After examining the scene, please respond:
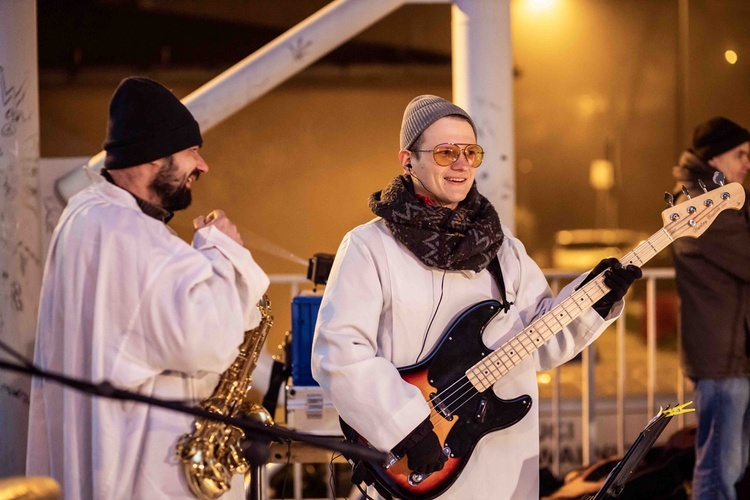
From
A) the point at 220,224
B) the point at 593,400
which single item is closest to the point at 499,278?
the point at 220,224

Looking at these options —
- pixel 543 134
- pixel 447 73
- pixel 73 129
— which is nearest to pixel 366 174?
pixel 447 73

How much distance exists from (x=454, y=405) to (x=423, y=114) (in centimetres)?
104

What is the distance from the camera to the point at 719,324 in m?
4.80

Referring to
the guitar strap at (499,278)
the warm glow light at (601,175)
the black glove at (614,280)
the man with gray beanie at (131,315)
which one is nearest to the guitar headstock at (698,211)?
the black glove at (614,280)

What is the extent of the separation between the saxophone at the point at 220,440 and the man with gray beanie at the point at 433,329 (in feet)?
0.83

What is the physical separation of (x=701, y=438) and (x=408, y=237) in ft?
8.37

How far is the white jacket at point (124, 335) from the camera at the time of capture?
2.59m

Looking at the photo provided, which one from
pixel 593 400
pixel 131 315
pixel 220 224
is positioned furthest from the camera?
pixel 593 400

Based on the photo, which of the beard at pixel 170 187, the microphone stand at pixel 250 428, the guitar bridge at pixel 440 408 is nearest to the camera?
the microphone stand at pixel 250 428

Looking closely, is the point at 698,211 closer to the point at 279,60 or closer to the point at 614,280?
the point at 614,280

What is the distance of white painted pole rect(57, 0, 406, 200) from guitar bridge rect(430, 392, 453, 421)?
7.98ft

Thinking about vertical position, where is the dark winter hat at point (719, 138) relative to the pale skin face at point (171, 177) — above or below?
above

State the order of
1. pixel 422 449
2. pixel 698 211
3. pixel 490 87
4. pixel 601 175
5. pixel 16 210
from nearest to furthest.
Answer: pixel 422 449 → pixel 698 211 → pixel 16 210 → pixel 490 87 → pixel 601 175

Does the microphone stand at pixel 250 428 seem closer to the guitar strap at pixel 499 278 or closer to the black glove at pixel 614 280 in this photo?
the guitar strap at pixel 499 278
